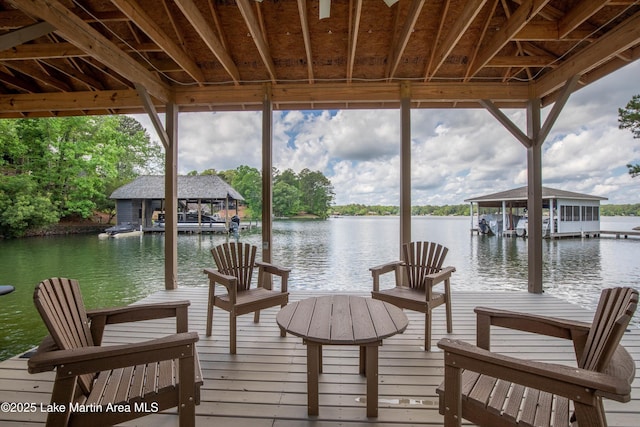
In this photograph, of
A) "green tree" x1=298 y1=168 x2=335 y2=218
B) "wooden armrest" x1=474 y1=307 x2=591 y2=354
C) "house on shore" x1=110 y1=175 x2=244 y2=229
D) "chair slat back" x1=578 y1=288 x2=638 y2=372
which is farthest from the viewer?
"house on shore" x1=110 y1=175 x2=244 y2=229

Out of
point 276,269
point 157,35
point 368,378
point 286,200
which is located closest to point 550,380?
point 368,378

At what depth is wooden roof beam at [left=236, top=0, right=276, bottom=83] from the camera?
2.69m

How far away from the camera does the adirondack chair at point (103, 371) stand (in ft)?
3.53

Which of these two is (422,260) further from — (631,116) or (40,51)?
(631,116)

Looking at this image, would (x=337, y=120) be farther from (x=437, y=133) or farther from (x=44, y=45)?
(x=44, y=45)

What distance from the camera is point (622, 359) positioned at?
110 centimetres

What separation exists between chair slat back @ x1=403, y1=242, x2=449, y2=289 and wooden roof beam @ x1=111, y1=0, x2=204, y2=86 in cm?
331

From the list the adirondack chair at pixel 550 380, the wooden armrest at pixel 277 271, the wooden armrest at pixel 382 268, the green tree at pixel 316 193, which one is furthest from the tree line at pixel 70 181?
the adirondack chair at pixel 550 380

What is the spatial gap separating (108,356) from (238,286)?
5.87 ft

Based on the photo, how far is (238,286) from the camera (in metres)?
2.88

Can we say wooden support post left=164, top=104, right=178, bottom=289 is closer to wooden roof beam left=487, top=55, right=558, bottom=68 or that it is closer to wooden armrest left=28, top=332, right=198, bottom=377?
wooden armrest left=28, top=332, right=198, bottom=377

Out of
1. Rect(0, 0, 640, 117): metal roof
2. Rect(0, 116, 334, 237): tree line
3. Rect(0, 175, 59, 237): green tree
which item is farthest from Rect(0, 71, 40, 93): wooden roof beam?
Rect(0, 175, 59, 237): green tree

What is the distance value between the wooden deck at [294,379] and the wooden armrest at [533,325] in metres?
0.54

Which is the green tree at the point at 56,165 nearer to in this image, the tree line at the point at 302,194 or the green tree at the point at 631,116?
the tree line at the point at 302,194
